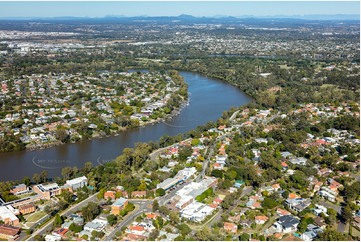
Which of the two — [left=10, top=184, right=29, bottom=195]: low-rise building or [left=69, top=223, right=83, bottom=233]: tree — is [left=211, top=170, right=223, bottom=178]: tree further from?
[left=10, top=184, right=29, bottom=195]: low-rise building

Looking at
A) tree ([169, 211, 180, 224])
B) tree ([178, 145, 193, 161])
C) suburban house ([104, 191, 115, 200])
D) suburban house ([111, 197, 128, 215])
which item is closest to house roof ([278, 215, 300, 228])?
tree ([169, 211, 180, 224])

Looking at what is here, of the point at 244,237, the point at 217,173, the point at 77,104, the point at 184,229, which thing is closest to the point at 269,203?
the point at 244,237

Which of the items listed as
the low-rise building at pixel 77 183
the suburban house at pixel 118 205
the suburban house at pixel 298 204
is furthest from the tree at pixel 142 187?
the suburban house at pixel 298 204

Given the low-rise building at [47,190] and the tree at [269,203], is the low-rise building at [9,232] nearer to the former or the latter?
the low-rise building at [47,190]

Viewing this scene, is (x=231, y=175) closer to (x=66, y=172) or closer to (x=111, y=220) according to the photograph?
(x=111, y=220)

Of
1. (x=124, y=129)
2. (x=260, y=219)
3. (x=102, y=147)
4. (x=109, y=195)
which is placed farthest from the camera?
(x=124, y=129)

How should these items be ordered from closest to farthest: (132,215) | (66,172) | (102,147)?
(132,215), (66,172), (102,147)

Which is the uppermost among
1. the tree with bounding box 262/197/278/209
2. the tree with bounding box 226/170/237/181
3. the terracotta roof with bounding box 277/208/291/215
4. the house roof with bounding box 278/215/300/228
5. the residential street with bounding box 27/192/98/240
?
the tree with bounding box 226/170/237/181

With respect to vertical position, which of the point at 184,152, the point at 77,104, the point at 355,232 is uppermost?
the point at 77,104
